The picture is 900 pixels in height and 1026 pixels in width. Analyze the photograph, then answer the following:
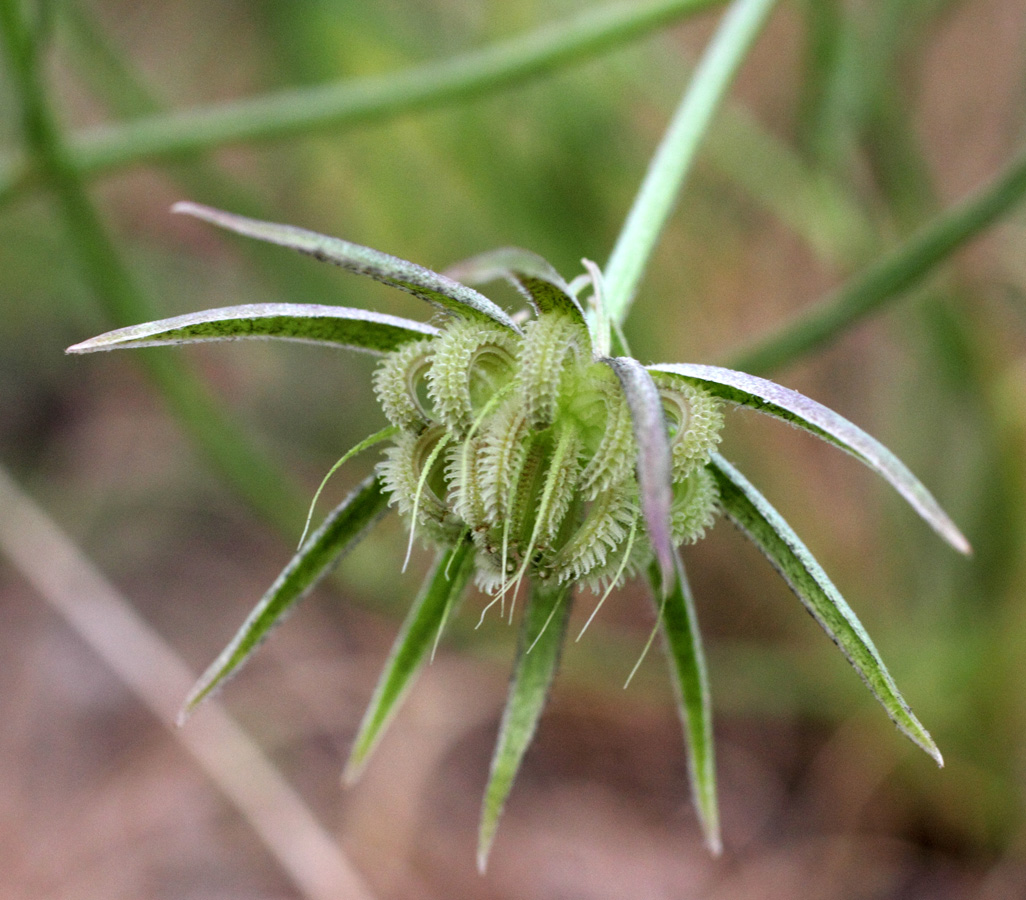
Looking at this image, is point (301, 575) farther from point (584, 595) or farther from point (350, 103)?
point (584, 595)

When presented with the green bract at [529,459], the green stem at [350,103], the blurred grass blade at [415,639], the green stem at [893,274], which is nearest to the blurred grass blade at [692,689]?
the green bract at [529,459]

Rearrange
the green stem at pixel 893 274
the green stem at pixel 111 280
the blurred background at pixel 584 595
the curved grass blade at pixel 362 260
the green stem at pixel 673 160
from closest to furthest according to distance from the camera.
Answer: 1. the curved grass blade at pixel 362 260
2. the green stem at pixel 673 160
3. the green stem at pixel 893 274
4. the green stem at pixel 111 280
5. the blurred background at pixel 584 595

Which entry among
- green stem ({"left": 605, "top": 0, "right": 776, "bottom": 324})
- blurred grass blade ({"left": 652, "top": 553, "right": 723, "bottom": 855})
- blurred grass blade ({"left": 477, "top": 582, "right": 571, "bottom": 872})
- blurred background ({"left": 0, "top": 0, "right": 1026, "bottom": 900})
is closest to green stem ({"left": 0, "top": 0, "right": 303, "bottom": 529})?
blurred background ({"left": 0, "top": 0, "right": 1026, "bottom": 900})

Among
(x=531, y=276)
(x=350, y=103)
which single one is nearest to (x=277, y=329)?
(x=531, y=276)

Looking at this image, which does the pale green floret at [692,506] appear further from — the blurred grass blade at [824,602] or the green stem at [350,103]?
the green stem at [350,103]

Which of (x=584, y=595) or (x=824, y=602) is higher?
(x=824, y=602)

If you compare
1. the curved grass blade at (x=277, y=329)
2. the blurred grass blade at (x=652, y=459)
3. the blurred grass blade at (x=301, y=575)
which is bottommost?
the blurred grass blade at (x=301, y=575)
